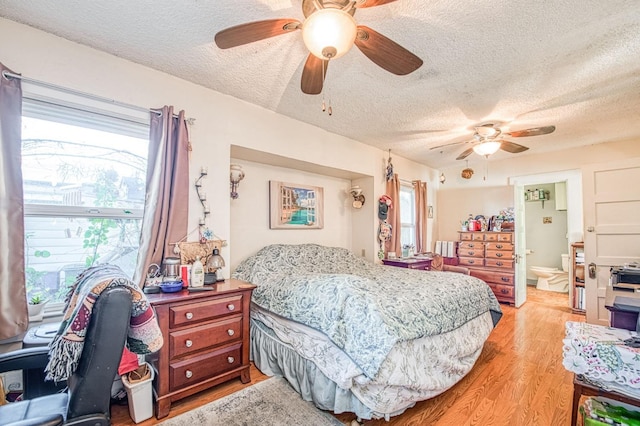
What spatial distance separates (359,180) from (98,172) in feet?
10.6

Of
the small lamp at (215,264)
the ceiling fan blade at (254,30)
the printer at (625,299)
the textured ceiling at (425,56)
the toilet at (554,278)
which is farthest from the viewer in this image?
the toilet at (554,278)

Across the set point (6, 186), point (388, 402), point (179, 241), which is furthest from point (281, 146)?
point (388, 402)

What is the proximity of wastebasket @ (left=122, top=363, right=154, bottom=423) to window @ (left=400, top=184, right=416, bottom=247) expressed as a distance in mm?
4166

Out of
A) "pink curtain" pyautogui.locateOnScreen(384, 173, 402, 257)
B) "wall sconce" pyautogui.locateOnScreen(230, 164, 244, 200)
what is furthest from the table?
"wall sconce" pyautogui.locateOnScreen(230, 164, 244, 200)

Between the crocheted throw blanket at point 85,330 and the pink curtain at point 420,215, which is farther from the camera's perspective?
the pink curtain at point 420,215

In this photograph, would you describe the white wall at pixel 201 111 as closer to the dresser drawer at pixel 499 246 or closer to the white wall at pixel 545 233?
the dresser drawer at pixel 499 246

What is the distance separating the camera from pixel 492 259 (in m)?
4.82

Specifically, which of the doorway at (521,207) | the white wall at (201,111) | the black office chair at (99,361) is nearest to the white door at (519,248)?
the doorway at (521,207)

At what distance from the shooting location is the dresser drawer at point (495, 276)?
462 cm

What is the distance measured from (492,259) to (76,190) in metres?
5.51

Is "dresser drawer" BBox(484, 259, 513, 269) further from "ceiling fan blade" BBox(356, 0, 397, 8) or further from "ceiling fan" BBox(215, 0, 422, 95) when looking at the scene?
"ceiling fan blade" BBox(356, 0, 397, 8)

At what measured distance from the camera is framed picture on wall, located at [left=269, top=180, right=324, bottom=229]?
3482 mm

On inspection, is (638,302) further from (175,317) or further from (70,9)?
(70,9)

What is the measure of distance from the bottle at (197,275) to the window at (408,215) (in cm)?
369
